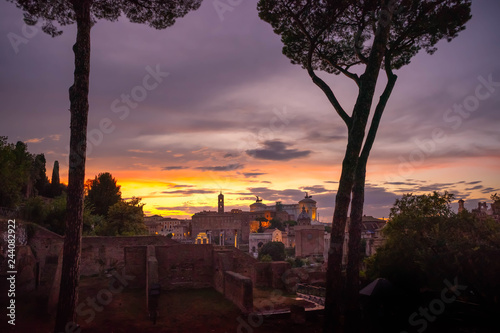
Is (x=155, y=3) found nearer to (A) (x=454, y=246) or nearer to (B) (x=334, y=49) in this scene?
(B) (x=334, y=49)

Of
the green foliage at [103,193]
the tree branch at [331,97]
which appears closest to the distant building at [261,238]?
the green foliage at [103,193]

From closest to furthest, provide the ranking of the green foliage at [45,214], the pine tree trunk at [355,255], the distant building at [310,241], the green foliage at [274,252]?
the pine tree trunk at [355,255]
the green foliage at [45,214]
the green foliage at [274,252]
the distant building at [310,241]

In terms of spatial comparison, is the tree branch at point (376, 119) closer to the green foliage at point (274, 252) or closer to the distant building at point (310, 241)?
the green foliage at point (274, 252)

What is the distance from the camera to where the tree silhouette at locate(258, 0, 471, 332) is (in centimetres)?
923

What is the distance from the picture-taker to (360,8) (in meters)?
11.4

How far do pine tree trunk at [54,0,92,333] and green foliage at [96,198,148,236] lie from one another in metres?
22.9

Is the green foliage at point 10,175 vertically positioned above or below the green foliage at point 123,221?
above

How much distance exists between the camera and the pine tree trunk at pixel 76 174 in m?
7.93

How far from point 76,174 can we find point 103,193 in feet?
108

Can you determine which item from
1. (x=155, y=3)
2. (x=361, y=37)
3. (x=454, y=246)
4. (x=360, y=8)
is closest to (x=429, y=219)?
(x=454, y=246)

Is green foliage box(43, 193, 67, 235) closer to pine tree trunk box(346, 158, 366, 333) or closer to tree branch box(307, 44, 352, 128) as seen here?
tree branch box(307, 44, 352, 128)

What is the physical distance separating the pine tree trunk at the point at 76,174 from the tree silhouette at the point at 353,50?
531cm

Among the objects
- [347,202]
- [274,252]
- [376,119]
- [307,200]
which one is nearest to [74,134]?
[347,202]

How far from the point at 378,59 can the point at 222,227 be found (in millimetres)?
80637
